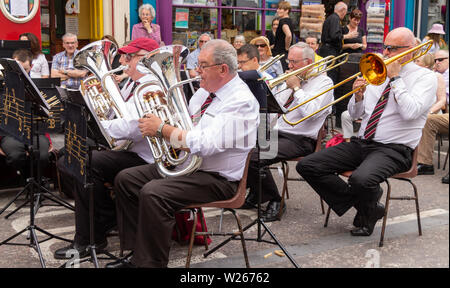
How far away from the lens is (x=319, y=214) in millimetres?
5363

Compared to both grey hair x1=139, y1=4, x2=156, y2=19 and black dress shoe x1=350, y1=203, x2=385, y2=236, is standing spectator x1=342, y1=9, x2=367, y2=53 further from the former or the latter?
black dress shoe x1=350, y1=203, x2=385, y2=236

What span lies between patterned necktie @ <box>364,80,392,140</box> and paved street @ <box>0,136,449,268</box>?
825 millimetres

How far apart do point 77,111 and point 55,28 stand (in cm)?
733

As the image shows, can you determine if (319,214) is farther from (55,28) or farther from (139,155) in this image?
(55,28)

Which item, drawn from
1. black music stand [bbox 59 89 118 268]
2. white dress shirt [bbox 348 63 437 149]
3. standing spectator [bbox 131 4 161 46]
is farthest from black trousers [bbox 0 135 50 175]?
standing spectator [bbox 131 4 161 46]

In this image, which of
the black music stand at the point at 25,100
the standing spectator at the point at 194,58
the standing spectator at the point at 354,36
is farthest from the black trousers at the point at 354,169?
the standing spectator at the point at 354,36

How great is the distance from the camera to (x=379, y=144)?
4.74m

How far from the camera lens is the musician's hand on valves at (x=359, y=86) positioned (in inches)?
185

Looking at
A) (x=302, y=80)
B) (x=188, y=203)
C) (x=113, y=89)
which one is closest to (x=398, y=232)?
→ (x=302, y=80)

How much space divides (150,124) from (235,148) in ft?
1.86

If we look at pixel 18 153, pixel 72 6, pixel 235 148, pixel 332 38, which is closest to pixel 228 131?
pixel 235 148

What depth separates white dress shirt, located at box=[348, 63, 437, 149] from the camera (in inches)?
178

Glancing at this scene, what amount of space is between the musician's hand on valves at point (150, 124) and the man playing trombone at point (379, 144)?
5.32 feet

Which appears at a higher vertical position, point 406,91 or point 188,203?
point 406,91
